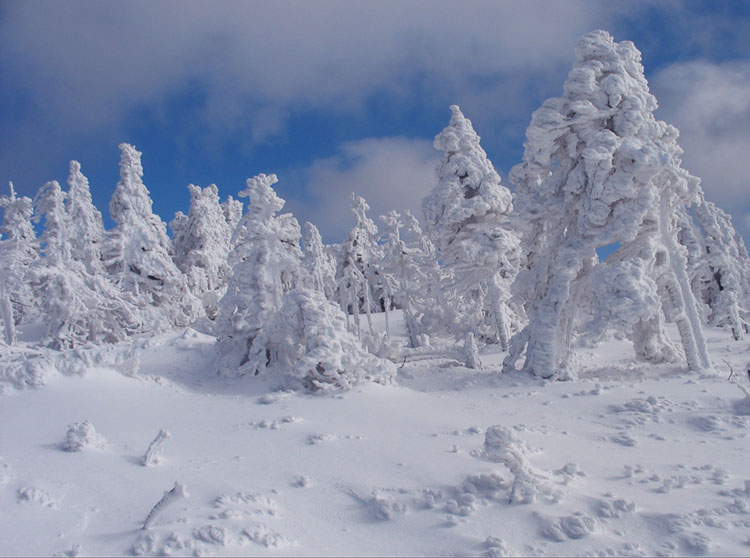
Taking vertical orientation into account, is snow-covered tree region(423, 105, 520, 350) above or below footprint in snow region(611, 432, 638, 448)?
above

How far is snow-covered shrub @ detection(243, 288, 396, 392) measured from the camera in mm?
13508

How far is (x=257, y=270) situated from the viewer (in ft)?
56.2

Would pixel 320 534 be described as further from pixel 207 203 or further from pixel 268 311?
pixel 207 203

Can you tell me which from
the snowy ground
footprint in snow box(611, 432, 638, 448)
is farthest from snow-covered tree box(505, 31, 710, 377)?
footprint in snow box(611, 432, 638, 448)

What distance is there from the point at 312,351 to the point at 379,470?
591 centimetres

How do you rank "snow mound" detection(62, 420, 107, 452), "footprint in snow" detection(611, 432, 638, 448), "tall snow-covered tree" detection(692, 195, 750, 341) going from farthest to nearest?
"tall snow-covered tree" detection(692, 195, 750, 341) < "footprint in snow" detection(611, 432, 638, 448) < "snow mound" detection(62, 420, 107, 452)

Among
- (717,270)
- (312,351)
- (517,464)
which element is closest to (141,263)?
(312,351)

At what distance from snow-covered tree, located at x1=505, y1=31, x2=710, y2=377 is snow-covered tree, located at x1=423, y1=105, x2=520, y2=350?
Answer: 538cm

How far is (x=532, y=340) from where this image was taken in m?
16.0

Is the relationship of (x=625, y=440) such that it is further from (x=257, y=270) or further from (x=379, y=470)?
(x=257, y=270)

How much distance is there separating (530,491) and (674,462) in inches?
133

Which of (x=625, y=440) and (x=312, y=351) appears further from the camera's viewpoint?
(x=312, y=351)

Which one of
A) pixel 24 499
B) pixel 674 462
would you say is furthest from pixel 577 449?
pixel 24 499

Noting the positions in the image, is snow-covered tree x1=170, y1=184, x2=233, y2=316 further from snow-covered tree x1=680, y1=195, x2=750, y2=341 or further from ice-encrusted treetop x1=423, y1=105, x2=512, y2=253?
snow-covered tree x1=680, y1=195, x2=750, y2=341
